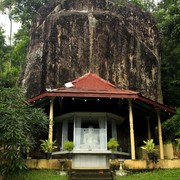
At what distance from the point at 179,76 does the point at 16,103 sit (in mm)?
19435

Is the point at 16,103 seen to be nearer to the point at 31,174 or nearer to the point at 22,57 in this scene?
the point at 31,174

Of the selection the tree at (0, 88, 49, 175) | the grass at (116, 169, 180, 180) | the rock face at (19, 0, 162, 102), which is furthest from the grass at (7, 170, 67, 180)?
the rock face at (19, 0, 162, 102)

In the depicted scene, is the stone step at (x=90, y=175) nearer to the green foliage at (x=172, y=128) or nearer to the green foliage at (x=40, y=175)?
the green foliage at (x=40, y=175)

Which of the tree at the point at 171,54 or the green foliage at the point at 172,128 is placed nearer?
the green foliage at the point at 172,128

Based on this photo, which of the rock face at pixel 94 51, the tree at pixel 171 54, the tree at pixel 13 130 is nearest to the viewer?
the tree at pixel 13 130

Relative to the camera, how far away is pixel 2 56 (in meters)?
40.5

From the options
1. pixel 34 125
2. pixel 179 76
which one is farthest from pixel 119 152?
pixel 179 76

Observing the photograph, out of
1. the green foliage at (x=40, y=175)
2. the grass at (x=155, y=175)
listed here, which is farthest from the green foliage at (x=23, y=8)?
the grass at (x=155, y=175)

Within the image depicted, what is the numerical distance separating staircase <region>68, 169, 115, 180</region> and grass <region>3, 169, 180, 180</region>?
31 cm

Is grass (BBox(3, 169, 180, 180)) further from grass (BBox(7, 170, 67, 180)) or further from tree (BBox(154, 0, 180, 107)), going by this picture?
tree (BBox(154, 0, 180, 107))

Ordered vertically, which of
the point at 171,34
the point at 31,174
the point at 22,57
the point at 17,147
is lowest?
the point at 31,174

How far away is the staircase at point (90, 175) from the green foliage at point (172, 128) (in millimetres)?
6163

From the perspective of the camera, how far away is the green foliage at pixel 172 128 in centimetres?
1702

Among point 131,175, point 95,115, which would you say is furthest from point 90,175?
point 95,115
